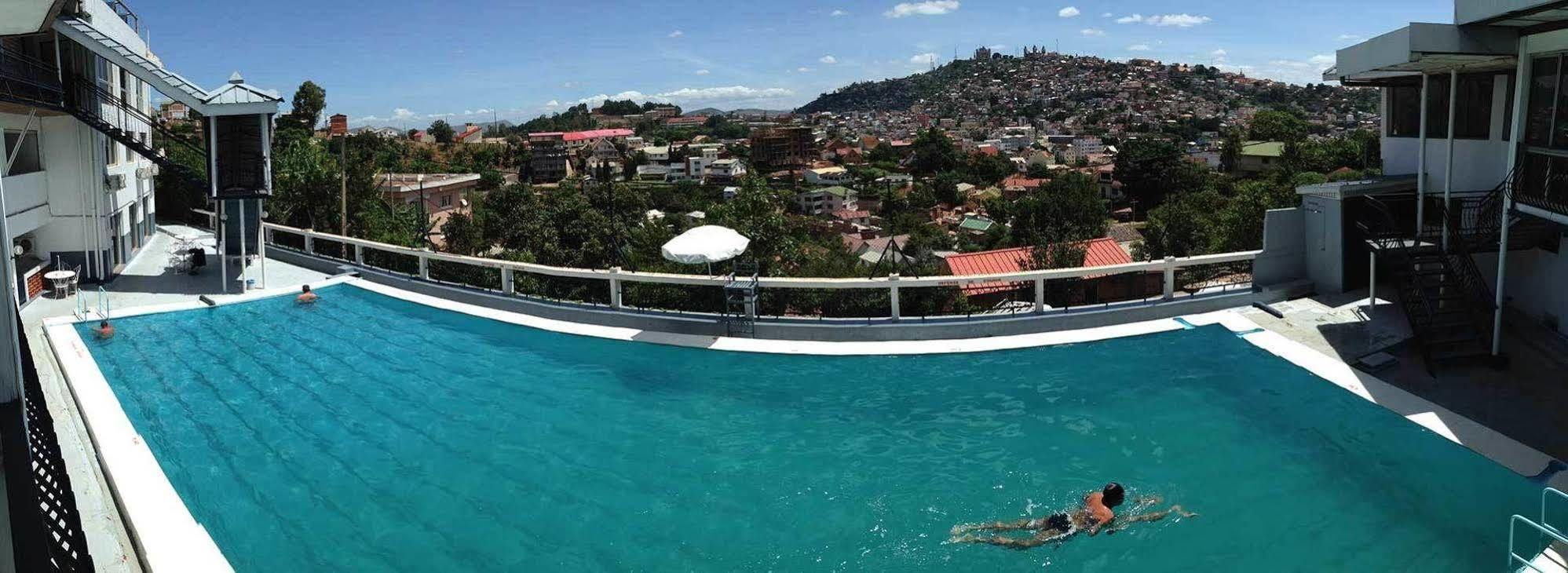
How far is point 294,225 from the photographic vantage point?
90.4 ft

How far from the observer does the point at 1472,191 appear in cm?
1061

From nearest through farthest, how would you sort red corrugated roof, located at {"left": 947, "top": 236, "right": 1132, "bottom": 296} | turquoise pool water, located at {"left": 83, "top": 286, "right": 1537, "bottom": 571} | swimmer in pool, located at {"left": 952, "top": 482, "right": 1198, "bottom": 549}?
1. turquoise pool water, located at {"left": 83, "top": 286, "right": 1537, "bottom": 571}
2. swimmer in pool, located at {"left": 952, "top": 482, "right": 1198, "bottom": 549}
3. red corrugated roof, located at {"left": 947, "top": 236, "right": 1132, "bottom": 296}

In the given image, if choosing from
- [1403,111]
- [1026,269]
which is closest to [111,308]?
[1026,269]

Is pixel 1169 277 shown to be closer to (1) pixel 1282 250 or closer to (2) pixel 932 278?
(1) pixel 1282 250

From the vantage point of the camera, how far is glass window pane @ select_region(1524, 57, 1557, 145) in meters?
8.77

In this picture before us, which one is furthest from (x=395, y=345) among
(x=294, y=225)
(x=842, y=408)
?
(x=294, y=225)

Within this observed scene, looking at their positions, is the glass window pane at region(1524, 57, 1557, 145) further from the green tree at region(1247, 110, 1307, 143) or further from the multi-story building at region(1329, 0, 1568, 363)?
the green tree at region(1247, 110, 1307, 143)

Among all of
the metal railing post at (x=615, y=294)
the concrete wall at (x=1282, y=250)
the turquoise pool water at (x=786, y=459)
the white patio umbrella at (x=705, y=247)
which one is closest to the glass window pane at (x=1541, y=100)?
the concrete wall at (x=1282, y=250)

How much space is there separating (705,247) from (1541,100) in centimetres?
843

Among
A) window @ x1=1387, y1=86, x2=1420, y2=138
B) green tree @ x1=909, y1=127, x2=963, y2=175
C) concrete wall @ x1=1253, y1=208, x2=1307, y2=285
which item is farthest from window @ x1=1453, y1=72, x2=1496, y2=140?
green tree @ x1=909, y1=127, x2=963, y2=175

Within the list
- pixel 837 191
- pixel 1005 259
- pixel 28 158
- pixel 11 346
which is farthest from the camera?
pixel 837 191

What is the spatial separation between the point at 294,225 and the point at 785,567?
26.6 metres

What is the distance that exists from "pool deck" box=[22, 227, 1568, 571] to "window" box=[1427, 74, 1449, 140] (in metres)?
2.59

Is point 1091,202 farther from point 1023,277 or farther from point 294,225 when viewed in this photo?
point 1023,277
